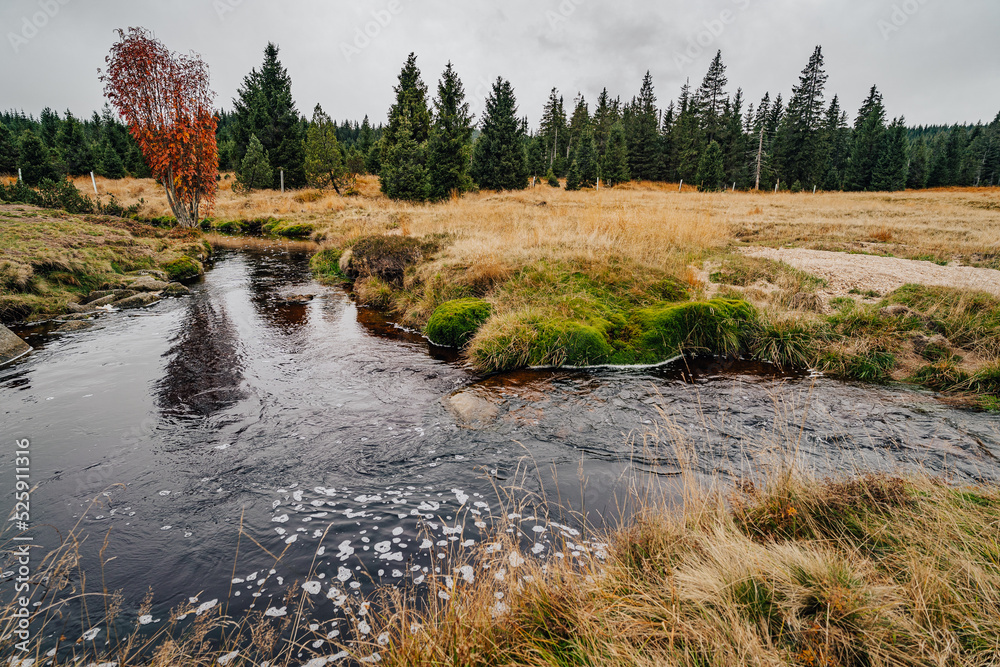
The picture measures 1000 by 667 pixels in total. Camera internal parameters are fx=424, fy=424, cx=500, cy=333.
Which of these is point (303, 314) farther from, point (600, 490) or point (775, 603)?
point (775, 603)

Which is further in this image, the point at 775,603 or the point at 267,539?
the point at 267,539

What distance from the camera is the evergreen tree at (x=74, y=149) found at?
130 feet

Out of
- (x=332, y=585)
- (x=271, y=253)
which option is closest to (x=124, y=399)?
(x=332, y=585)

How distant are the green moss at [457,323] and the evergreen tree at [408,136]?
21546 millimetres

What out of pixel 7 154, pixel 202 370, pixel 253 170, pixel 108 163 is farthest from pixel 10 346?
pixel 108 163

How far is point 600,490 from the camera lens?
439 cm

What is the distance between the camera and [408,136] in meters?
27.1

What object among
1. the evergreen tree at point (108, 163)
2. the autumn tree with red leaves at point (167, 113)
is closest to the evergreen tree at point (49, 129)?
the evergreen tree at point (108, 163)

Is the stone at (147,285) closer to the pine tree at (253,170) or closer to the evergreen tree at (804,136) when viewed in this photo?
the pine tree at (253,170)

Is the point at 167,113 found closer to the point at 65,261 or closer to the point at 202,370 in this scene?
the point at 65,261

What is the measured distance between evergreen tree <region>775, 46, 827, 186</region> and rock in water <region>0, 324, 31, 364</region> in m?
65.5

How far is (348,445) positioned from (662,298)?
7.17 m

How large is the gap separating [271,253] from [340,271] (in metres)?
6.30

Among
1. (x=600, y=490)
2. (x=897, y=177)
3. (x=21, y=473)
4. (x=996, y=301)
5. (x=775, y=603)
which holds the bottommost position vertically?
(x=600, y=490)
